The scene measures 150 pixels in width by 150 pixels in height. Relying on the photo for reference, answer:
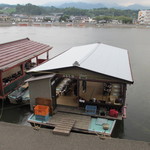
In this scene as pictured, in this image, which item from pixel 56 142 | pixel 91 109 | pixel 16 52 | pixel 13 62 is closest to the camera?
pixel 56 142

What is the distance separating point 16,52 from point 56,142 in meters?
Answer: 9.29

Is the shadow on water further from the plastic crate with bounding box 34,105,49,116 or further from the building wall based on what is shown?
the building wall

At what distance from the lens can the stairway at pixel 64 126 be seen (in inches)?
356

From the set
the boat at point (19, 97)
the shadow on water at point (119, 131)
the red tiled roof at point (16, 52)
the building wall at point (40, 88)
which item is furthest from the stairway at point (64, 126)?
the red tiled roof at point (16, 52)

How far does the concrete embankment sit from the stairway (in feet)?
0.68

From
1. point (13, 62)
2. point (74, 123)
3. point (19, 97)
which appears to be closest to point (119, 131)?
point (74, 123)

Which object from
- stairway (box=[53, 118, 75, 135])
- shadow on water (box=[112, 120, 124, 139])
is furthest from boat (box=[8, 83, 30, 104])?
shadow on water (box=[112, 120, 124, 139])

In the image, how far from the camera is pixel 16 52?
50.4ft

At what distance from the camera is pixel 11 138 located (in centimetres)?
886

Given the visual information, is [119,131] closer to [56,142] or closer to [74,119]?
[74,119]

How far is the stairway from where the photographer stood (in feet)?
29.7

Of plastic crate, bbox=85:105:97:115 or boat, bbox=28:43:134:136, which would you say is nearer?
boat, bbox=28:43:134:136

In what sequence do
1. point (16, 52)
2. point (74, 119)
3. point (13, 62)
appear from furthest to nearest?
1. point (16, 52)
2. point (13, 62)
3. point (74, 119)

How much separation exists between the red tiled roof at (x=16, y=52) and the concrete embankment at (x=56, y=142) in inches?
183
